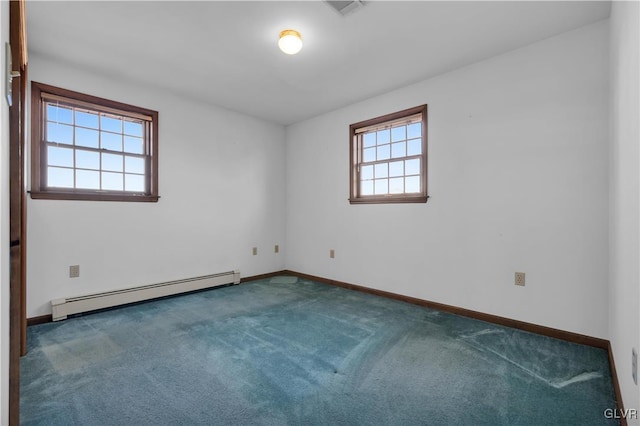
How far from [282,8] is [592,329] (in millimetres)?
3504

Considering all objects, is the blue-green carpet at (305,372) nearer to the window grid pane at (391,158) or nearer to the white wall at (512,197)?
the white wall at (512,197)

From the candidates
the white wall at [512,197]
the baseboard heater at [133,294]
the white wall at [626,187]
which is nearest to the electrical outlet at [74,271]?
the baseboard heater at [133,294]

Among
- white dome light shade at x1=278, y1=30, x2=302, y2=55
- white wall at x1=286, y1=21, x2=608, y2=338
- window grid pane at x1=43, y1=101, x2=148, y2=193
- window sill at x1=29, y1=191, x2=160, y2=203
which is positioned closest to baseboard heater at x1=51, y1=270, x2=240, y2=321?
window sill at x1=29, y1=191, x2=160, y2=203

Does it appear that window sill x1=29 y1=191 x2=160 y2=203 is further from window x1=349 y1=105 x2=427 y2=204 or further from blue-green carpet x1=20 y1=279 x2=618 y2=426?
window x1=349 y1=105 x2=427 y2=204

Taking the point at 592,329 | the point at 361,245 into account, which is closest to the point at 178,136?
the point at 361,245

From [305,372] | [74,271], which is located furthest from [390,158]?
[74,271]

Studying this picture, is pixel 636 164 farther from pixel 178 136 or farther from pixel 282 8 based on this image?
pixel 178 136

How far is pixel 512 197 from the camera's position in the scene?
9.12 ft

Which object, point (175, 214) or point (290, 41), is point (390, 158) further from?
point (175, 214)

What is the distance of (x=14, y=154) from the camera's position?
1146mm

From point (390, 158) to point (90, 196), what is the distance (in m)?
3.47

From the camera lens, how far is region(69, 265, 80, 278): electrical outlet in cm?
304

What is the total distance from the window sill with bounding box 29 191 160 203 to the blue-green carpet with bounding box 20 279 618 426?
1229 millimetres

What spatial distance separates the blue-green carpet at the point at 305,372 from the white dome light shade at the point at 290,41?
8.11ft
